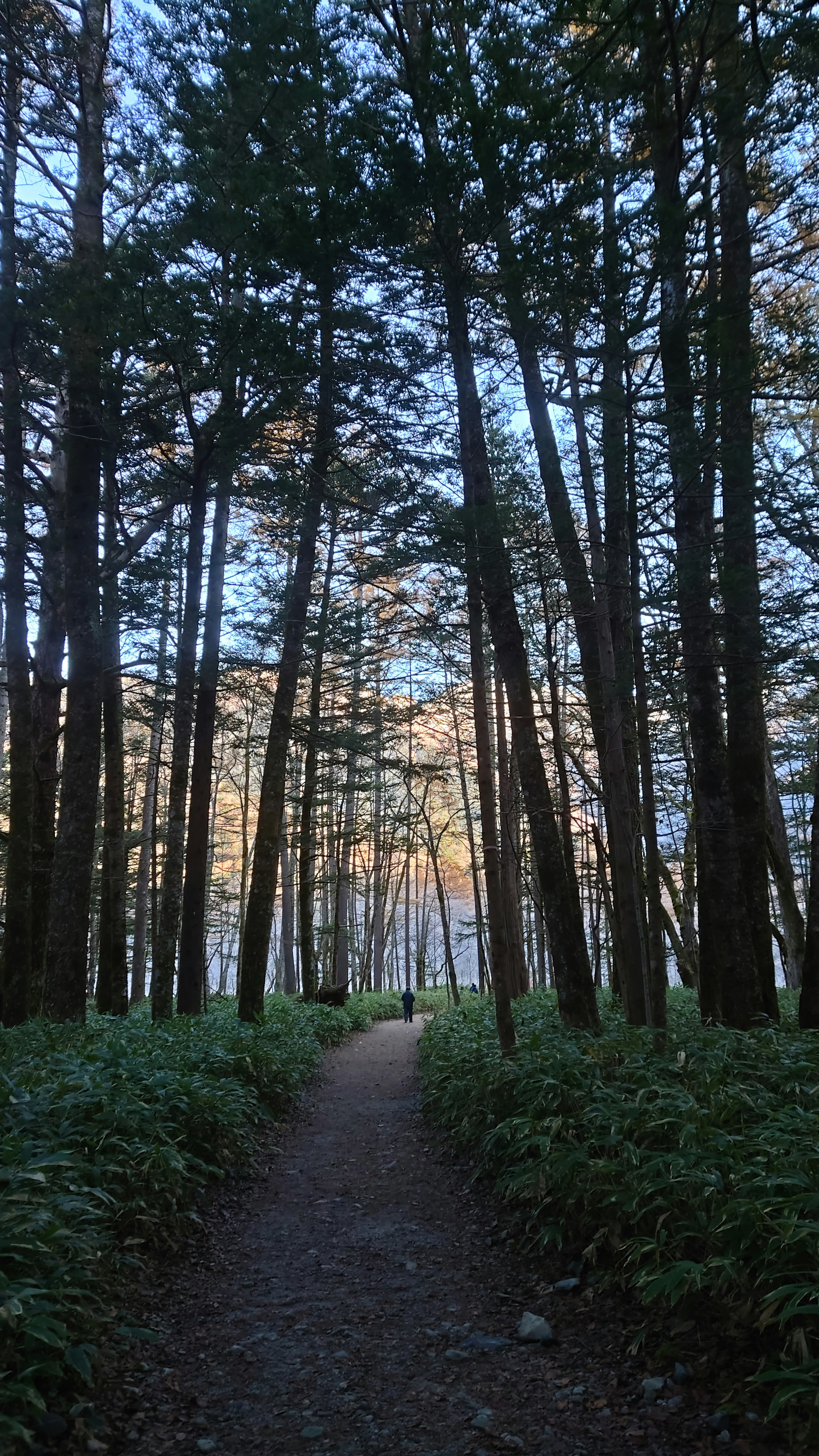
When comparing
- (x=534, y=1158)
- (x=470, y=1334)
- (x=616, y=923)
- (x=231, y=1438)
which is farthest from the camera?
(x=616, y=923)

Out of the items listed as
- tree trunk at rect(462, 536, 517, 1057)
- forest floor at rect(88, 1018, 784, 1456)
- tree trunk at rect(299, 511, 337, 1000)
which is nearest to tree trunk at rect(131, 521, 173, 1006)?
tree trunk at rect(299, 511, 337, 1000)

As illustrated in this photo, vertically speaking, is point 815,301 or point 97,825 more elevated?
point 815,301

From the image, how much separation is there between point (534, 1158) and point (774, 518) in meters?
4.94

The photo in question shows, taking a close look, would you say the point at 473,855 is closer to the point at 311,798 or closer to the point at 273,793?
the point at 311,798

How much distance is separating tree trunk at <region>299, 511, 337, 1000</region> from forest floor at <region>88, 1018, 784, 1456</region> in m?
6.98

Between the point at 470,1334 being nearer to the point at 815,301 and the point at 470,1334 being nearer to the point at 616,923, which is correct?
the point at 616,923

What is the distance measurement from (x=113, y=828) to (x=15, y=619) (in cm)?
336

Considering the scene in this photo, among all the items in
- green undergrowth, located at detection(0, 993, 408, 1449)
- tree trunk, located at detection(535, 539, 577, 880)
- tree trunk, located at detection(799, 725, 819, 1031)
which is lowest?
green undergrowth, located at detection(0, 993, 408, 1449)

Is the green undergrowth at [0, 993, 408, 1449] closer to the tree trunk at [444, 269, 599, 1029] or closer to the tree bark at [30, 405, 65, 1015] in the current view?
the tree bark at [30, 405, 65, 1015]

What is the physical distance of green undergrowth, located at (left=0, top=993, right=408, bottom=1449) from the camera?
285 centimetres

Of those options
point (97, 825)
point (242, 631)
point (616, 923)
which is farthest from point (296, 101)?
point (97, 825)

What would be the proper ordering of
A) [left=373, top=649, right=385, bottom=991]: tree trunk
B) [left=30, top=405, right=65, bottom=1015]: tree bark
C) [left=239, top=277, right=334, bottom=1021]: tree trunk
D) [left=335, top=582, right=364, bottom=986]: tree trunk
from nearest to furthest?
[left=30, top=405, right=65, bottom=1015]: tree bark
[left=239, top=277, right=334, bottom=1021]: tree trunk
[left=335, top=582, right=364, bottom=986]: tree trunk
[left=373, top=649, right=385, bottom=991]: tree trunk

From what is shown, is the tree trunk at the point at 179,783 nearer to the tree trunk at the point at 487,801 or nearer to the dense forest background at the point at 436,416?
the dense forest background at the point at 436,416

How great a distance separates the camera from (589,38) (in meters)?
5.67
